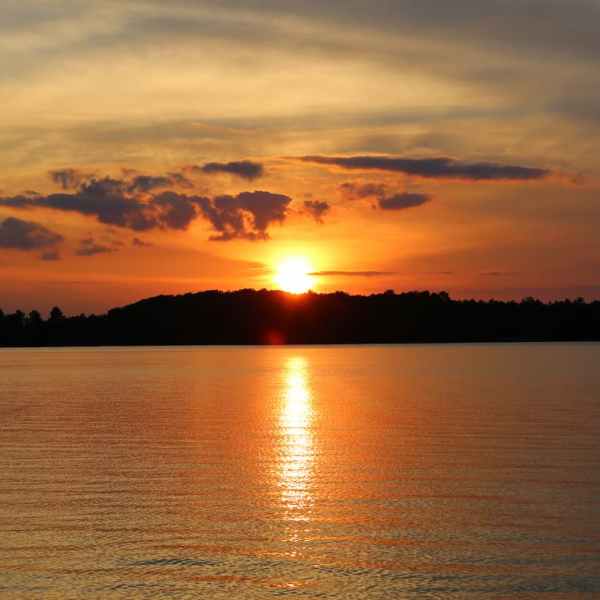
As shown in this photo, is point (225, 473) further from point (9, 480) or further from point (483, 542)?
point (483, 542)

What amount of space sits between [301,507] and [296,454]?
12.8m

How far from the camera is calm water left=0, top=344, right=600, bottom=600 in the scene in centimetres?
1878

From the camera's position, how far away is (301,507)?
26.4m

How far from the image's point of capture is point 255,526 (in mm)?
23828

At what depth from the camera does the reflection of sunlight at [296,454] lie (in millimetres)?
28016

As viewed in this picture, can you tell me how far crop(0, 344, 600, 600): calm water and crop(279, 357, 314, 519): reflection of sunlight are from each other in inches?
3.7

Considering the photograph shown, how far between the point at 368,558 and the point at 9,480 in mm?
15423

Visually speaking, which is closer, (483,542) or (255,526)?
(483,542)

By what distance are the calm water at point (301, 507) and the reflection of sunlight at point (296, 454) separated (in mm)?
94

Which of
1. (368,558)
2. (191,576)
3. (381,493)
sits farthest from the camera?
(381,493)

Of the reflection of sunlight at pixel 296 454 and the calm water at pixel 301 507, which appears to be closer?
the calm water at pixel 301 507

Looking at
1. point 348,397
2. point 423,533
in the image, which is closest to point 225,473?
point 423,533

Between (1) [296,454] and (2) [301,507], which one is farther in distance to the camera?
(1) [296,454]

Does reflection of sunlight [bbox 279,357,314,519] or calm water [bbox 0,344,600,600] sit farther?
reflection of sunlight [bbox 279,357,314,519]
